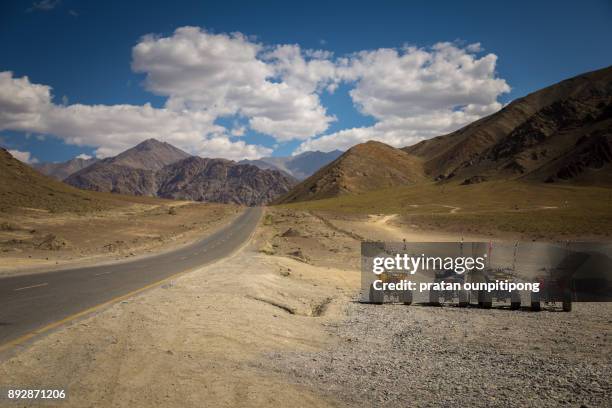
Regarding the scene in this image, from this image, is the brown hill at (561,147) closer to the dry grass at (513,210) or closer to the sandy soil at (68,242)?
the dry grass at (513,210)

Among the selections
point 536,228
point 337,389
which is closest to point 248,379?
point 337,389

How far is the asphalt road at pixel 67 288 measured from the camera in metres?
11.3

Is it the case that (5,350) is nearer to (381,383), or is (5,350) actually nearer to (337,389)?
(337,389)

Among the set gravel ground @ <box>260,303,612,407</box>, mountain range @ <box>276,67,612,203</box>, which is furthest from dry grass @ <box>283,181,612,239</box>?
gravel ground @ <box>260,303,612,407</box>

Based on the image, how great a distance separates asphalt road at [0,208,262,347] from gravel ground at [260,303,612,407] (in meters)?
6.53

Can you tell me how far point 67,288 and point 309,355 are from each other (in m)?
10.9

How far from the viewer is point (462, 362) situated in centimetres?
986

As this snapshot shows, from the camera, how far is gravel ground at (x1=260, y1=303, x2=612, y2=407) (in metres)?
7.79

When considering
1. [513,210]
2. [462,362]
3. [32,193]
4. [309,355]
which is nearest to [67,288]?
[309,355]

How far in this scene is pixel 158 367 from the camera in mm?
8055

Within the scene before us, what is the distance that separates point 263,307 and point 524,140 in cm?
17807

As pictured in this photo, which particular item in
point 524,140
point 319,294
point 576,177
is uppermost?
point 524,140

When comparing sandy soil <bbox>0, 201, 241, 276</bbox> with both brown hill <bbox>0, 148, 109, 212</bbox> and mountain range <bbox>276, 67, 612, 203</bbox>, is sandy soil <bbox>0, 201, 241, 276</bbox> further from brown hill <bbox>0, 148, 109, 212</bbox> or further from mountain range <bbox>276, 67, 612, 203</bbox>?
mountain range <bbox>276, 67, 612, 203</bbox>

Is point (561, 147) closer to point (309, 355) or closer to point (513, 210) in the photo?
point (513, 210)
